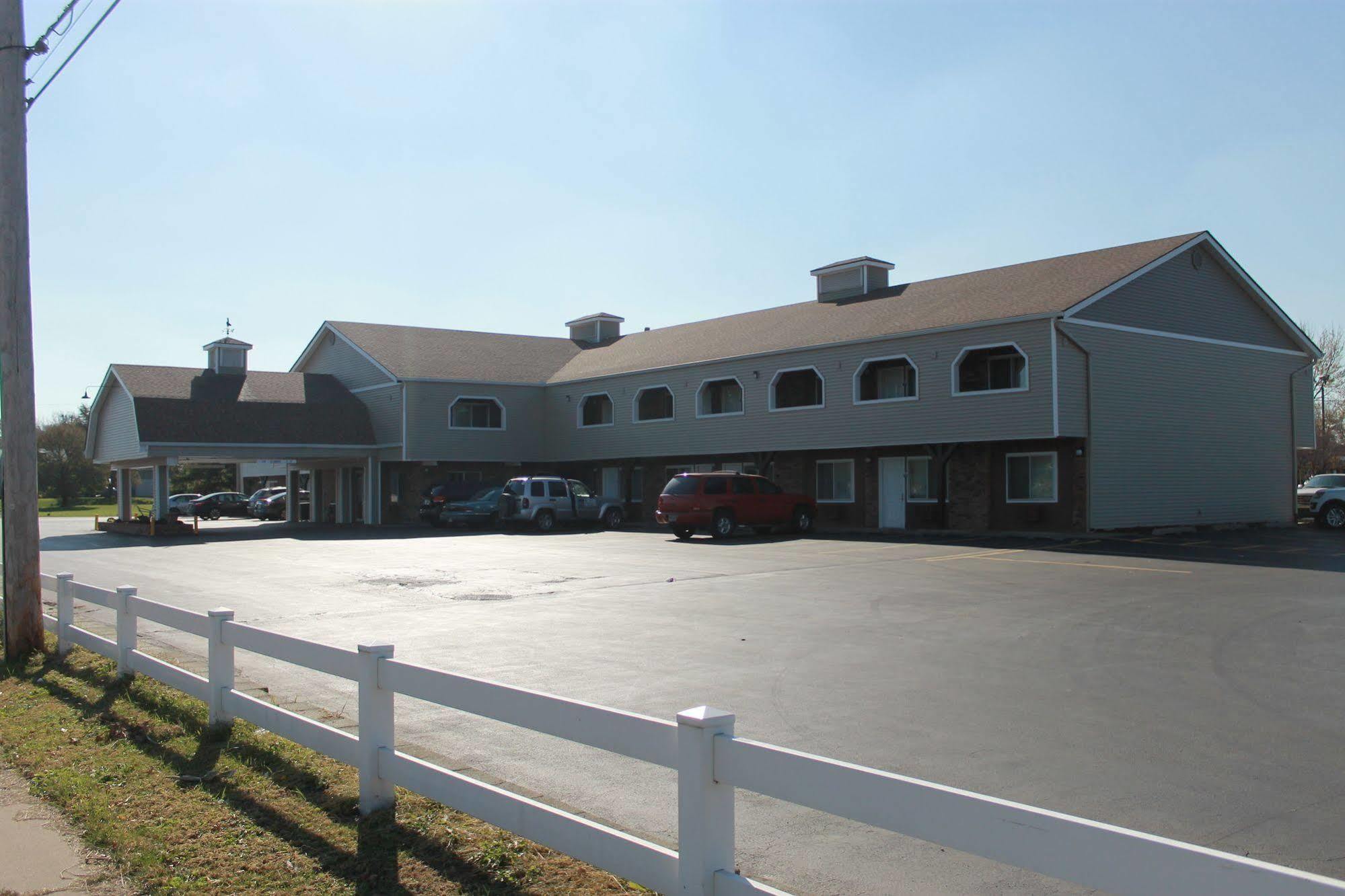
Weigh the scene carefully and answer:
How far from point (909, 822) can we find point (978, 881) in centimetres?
202

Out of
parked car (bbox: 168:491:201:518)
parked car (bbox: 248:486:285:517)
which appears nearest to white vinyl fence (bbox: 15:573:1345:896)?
parked car (bbox: 248:486:285:517)

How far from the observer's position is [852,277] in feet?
122

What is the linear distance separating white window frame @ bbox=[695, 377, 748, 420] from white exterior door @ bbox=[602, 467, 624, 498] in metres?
6.76

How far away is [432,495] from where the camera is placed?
37719mm

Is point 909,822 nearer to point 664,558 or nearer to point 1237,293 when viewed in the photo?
point 664,558

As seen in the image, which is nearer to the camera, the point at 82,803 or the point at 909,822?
the point at 909,822

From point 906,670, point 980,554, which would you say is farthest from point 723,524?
point 906,670

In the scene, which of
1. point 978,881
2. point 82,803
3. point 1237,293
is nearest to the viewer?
point 978,881

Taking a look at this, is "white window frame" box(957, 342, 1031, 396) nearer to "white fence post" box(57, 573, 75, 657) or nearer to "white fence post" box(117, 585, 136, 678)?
A: "white fence post" box(57, 573, 75, 657)

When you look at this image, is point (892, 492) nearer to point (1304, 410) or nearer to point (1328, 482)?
point (1304, 410)

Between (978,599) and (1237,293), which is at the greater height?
(1237,293)

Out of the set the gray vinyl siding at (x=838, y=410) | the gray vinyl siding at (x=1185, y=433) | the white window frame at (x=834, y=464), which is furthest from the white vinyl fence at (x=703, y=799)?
the white window frame at (x=834, y=464)

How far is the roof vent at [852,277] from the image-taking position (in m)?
36.7

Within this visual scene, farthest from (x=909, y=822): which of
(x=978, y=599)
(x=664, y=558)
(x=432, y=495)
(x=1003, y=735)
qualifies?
(x=432, y=495)
